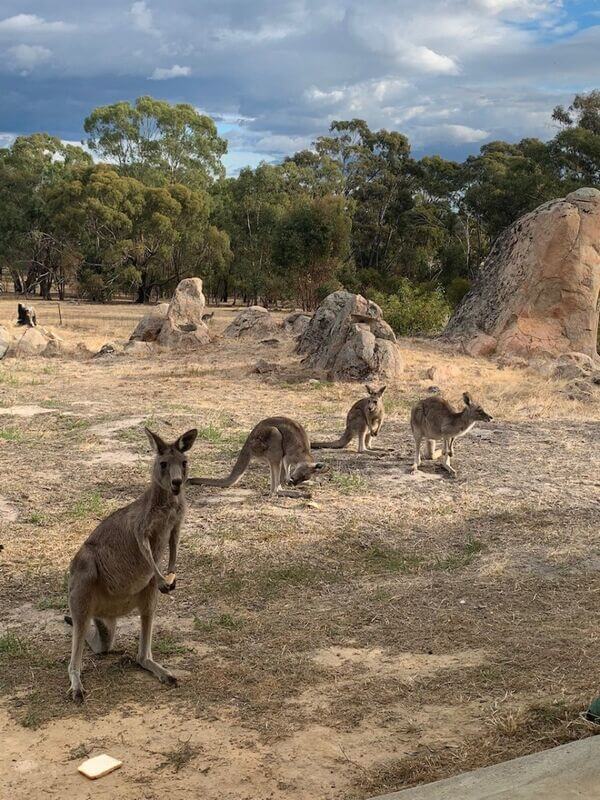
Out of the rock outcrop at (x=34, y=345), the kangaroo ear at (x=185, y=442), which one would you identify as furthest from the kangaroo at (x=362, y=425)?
the rock outcrop at (x=34, y=345)

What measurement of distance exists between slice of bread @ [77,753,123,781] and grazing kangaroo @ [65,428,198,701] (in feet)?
2.25

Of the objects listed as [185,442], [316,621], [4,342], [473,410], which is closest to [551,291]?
[473,410]

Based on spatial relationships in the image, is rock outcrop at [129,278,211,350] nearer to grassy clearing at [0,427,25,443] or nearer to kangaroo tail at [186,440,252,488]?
grassy clearing at [0,427,25,443]

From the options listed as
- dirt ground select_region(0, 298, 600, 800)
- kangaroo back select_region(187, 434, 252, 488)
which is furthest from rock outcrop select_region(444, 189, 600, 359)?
kangaroo back select_region(187, 434, 252, 488)

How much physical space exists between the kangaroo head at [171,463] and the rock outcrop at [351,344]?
11.5m

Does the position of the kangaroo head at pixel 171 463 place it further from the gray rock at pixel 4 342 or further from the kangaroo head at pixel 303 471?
the gray rock at pixel 4 342

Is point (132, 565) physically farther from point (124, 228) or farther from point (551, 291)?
point (124, 228)

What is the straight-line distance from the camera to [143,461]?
9898mm

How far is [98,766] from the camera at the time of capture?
384 centimetres

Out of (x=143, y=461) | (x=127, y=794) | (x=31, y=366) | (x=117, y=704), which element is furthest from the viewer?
(x=31, y=366)

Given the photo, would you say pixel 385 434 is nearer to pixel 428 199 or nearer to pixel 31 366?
pixel 31 366

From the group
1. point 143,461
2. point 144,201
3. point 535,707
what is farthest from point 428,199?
point 535,707

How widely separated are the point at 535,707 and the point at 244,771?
156 centimetres

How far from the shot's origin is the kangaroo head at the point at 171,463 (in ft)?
15.9
